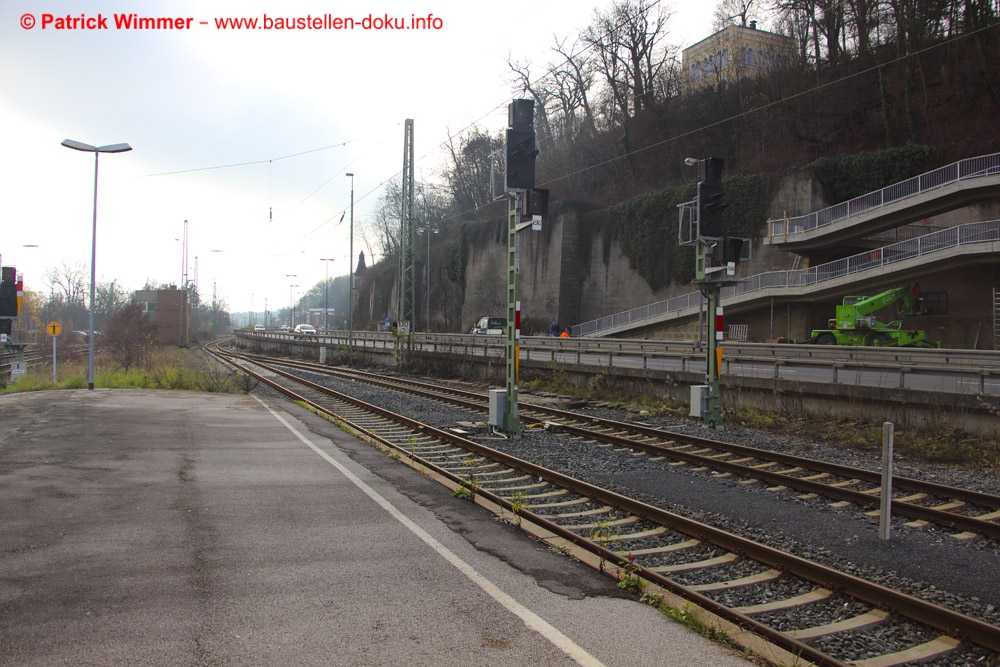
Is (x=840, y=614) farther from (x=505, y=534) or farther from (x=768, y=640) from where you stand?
(x=505, y=534)

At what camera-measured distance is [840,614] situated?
5.02 meters

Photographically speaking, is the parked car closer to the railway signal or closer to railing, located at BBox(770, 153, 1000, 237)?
railing, located at BBox(770, 153, 1000, 237)

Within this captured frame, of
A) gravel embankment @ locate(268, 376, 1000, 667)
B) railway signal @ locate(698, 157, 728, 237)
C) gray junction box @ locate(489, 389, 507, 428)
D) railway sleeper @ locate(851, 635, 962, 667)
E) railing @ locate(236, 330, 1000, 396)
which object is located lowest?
railway sleeper @ locate(851, 635, 962, 667)

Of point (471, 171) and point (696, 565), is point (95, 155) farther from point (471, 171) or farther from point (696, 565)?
point (471, 171)

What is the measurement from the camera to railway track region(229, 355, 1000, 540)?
739cm

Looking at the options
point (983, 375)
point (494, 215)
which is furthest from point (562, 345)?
point (494, 215)

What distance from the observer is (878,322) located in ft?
96.7

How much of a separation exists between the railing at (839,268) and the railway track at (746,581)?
2273 centimetres

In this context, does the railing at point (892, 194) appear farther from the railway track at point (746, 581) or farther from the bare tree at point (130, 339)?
the bare tree at point (130, 339)

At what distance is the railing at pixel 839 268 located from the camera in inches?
1169

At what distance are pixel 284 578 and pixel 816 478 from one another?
731cm

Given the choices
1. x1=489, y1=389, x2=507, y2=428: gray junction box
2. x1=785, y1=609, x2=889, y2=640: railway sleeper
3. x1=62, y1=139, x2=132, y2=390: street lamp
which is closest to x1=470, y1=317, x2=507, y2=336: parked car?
x1=62, y1=139, x2=132, y2=390: street lamp

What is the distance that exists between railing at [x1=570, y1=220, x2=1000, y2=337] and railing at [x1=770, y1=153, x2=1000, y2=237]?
2492 mm

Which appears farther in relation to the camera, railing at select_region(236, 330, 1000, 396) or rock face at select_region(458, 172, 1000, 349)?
rock face at select_region(458, 172, 1000, 349)
